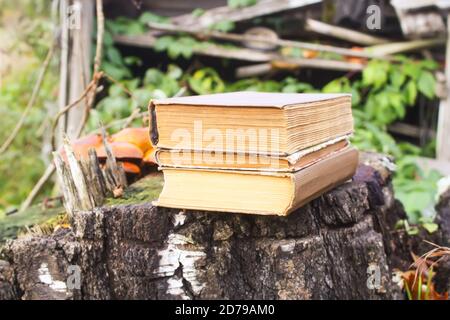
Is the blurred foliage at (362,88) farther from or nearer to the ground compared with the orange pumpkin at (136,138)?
nearer to the ground

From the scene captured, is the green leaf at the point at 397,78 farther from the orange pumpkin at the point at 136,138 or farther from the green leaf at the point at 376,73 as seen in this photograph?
the orange pumpkin at the point at 136,138

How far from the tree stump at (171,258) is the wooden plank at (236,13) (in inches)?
136

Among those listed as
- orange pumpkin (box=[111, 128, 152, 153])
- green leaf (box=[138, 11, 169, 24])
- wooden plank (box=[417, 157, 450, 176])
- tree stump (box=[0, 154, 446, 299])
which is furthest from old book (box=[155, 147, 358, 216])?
green leaf (box=[138, 11, 169, 24])

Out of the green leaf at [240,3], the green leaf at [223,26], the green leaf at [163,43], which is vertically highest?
A: the green leaf at [240,3]

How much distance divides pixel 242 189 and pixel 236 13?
3.72 metres

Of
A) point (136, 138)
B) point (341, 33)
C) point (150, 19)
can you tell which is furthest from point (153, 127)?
point (150, 19)

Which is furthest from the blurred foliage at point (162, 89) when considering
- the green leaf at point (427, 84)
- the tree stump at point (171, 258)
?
the tree stump at point (171, 258)

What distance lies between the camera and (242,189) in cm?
204

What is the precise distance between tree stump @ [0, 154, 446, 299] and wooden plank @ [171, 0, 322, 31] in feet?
11.3

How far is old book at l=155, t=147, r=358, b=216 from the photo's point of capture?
78.2 inches

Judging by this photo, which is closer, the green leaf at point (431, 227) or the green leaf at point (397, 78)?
the green leaf at point (431, 227)

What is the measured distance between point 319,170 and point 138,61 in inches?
148

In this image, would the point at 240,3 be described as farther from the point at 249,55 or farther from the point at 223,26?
the point at 249,55

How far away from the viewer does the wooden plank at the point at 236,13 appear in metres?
5.39
